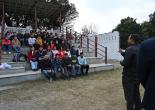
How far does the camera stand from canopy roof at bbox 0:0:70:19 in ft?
68.4

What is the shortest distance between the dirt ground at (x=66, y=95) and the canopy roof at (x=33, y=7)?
8.96 m

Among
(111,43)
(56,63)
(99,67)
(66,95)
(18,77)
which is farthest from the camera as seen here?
(111,43)

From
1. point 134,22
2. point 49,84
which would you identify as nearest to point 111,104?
Result: point 49,84

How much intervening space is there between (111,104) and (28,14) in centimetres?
1674

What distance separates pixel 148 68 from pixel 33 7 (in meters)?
19.3

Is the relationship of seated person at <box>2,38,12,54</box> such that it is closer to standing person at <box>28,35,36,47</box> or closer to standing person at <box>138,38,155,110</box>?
standing person at <box>28,35,36,47</box>

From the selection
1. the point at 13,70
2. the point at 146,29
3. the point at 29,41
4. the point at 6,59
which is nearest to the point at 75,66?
the point at 13,70

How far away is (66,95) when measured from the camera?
1017cm

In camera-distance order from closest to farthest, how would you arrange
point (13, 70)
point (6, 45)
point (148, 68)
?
point (148, 68), point (13, 70), point (6, 45)

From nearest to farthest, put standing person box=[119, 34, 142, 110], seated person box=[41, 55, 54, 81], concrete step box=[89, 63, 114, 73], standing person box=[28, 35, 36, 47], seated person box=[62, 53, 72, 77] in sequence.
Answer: standing person box=[119, 34, 142, 110] → seated person box=[41, 55, 54, 81] → seated person box=[62, 53, 72, 77] → concrete step box=[89, 63, 114, 73] → standing person box=[28, 35, 36, 47]

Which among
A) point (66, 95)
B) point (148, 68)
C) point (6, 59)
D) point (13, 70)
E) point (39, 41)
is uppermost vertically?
point (39, 41)

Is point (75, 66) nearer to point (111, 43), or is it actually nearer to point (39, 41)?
point (39, 41)

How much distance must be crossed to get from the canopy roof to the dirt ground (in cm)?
896

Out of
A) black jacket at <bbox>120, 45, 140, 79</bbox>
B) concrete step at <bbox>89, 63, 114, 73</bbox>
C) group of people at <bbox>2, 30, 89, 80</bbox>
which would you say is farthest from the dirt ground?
concrete step at <bbox>89, 63, 114, 73</bbox>
